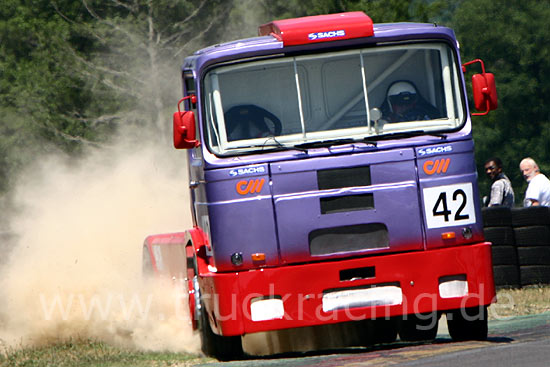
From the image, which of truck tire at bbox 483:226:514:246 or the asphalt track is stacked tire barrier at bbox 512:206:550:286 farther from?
the asphalt track

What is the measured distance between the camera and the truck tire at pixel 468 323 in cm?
1016

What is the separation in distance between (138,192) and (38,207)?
2.45 m

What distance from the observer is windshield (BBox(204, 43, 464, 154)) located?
975cm

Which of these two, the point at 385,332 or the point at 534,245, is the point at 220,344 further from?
the point at 534,245

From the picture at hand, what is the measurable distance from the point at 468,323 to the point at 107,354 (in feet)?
12.2

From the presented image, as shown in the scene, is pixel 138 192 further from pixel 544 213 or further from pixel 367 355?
pixel 367 355

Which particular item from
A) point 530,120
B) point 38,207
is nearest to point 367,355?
point 38,207

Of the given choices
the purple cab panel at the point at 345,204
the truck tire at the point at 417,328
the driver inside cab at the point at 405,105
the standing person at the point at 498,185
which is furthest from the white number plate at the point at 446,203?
the standing person at the point at 498,185

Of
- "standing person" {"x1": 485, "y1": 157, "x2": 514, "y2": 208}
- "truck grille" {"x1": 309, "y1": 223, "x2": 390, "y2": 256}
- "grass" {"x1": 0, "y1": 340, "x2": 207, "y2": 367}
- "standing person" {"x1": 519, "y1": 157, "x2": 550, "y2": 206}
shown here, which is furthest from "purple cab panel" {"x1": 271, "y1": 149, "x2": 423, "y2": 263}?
"standing person" {"x1": 519, "y1": 157, "x2": 550, "y2": 206}

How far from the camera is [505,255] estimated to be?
14.9m

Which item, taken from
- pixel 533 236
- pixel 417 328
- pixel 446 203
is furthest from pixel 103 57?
pixel 446 203

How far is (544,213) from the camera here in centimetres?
1482

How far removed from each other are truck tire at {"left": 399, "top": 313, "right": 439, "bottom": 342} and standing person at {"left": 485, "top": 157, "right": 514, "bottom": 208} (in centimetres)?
401

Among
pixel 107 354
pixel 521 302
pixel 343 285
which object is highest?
pixel 343 285
